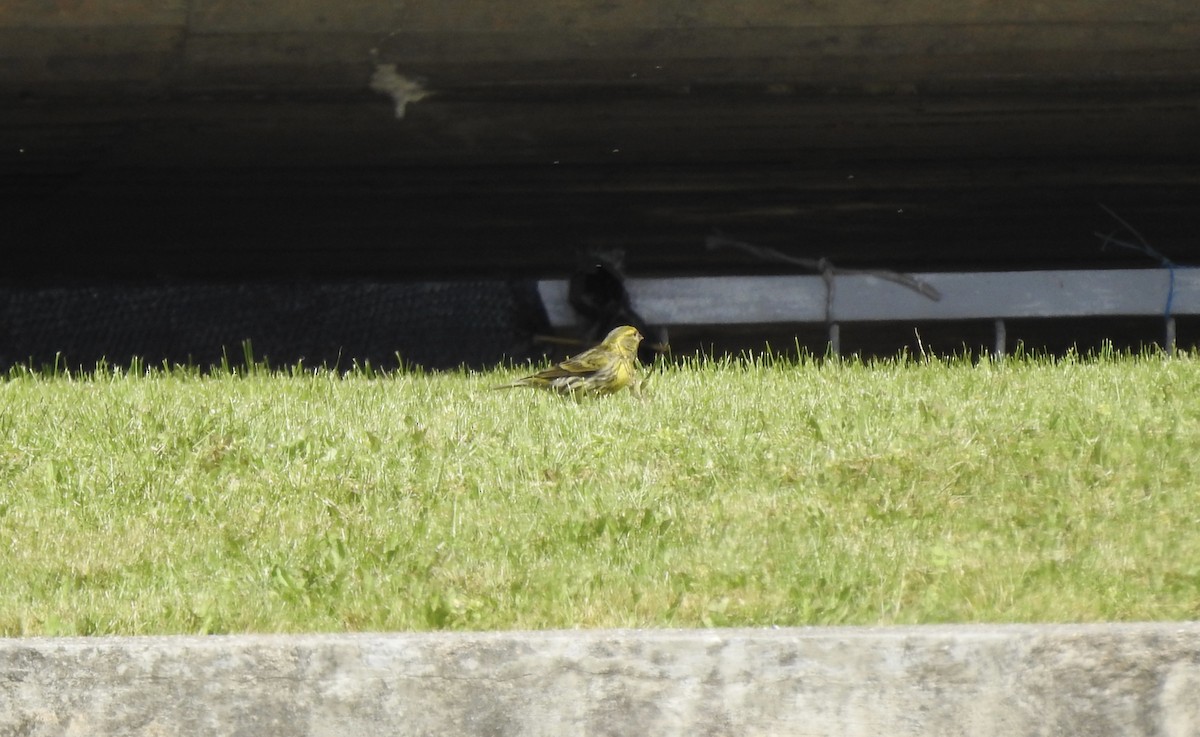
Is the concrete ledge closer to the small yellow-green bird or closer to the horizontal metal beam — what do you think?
the small yellow-green bird

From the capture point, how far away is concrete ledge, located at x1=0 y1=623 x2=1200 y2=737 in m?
4.41

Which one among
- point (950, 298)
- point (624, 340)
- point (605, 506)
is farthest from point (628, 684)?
point (950, 298)

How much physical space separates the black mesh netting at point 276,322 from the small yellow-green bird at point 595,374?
10.3 feet

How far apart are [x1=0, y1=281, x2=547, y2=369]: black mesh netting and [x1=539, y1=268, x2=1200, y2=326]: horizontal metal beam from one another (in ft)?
3.92

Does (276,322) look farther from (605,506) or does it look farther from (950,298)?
(605,506)

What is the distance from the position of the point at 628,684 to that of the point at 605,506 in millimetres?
1913

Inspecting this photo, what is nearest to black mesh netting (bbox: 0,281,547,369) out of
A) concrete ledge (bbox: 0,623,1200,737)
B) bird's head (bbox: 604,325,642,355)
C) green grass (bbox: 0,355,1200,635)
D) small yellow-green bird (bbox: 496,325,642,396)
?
bird's head (bbox: 604,325,642,355)

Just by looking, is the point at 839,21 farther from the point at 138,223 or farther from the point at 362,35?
the point at 138,223

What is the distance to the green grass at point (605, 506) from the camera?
5395mm

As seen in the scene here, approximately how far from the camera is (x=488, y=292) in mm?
14141

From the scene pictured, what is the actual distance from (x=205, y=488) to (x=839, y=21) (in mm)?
6248

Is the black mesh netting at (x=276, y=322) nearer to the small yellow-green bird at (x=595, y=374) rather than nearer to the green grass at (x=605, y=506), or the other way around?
the small yellow-green bird at (x=595, y=374)

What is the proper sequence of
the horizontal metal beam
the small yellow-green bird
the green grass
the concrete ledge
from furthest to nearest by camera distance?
1. the horizontal metal beam
2. the small yellow-green bird
3. the green grass
4. the concrete ledge

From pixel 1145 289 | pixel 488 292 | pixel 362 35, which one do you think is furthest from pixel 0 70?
pixel 1145 289
